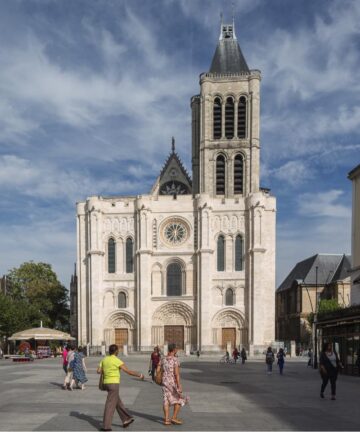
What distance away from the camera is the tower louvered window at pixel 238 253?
193 feet

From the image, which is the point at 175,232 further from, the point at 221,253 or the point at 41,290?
the point at 41,290

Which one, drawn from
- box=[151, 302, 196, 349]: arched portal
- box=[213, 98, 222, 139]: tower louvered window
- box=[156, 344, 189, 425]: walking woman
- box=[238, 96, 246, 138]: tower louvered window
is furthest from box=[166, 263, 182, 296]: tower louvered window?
box=[156, 344, 189, 425]: walking woman

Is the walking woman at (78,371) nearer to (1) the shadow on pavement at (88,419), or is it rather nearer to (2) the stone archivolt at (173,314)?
(1) the shadow on pavement at (88,419)

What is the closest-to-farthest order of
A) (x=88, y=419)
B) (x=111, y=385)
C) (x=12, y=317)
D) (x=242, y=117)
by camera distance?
(x=111, y=385) < (x=88, y=419) < (x=12, y=317) < (x=242, y=117)

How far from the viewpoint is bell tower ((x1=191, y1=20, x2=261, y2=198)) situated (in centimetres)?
6200

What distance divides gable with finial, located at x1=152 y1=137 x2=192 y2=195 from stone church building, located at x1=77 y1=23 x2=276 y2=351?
6493 mm

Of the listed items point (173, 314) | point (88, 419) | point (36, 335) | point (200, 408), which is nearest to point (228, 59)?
point (173, 314)

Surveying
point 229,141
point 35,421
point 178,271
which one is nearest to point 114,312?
point 178,271

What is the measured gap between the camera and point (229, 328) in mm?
58219

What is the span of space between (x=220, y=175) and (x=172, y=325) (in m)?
17.3

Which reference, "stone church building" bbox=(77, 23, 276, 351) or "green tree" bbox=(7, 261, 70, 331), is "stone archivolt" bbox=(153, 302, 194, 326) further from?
"green tree" bbox=(7, 261, 70, 331)

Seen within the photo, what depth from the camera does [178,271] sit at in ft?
198

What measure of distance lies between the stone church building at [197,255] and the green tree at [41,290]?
33.6 feet

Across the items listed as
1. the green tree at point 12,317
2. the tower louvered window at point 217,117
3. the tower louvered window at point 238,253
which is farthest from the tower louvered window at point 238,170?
the green tree at point 12,317
